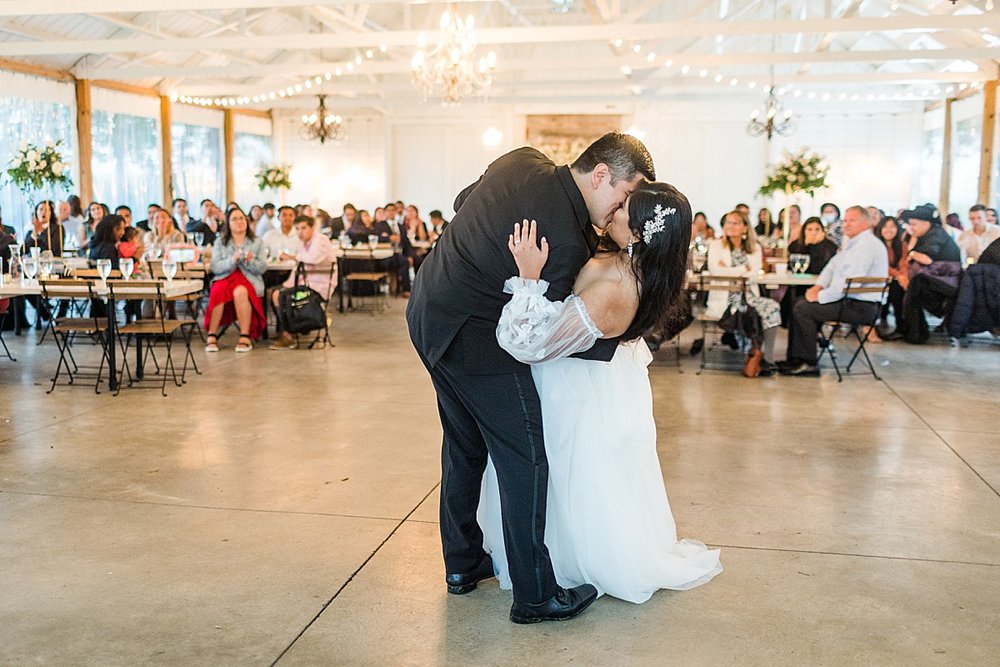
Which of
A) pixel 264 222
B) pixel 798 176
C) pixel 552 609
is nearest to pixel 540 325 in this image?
pixel 552 609

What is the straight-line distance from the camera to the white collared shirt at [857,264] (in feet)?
24.2

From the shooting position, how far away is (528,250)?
2691 mm

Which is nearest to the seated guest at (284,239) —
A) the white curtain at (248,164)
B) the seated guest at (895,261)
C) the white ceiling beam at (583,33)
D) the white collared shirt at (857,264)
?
the white ceiling beam at (583,33)

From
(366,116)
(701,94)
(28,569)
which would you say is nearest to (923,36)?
(701,94)

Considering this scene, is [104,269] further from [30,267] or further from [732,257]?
[732,257]

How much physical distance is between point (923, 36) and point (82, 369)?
14.9 metres

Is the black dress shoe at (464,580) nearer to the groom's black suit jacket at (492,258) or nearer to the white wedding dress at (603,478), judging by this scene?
the white wedding dress at (603,478)

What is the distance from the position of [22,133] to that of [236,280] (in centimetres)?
678

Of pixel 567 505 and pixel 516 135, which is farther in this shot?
pixel 516 135

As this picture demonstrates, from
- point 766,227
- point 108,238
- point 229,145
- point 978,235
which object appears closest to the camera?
point 108,238

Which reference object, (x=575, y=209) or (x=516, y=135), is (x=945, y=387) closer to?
(x=575, y=209)

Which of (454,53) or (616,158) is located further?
(454,53)

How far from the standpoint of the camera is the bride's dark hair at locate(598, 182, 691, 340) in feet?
9.04

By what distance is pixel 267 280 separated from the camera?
9680mm
